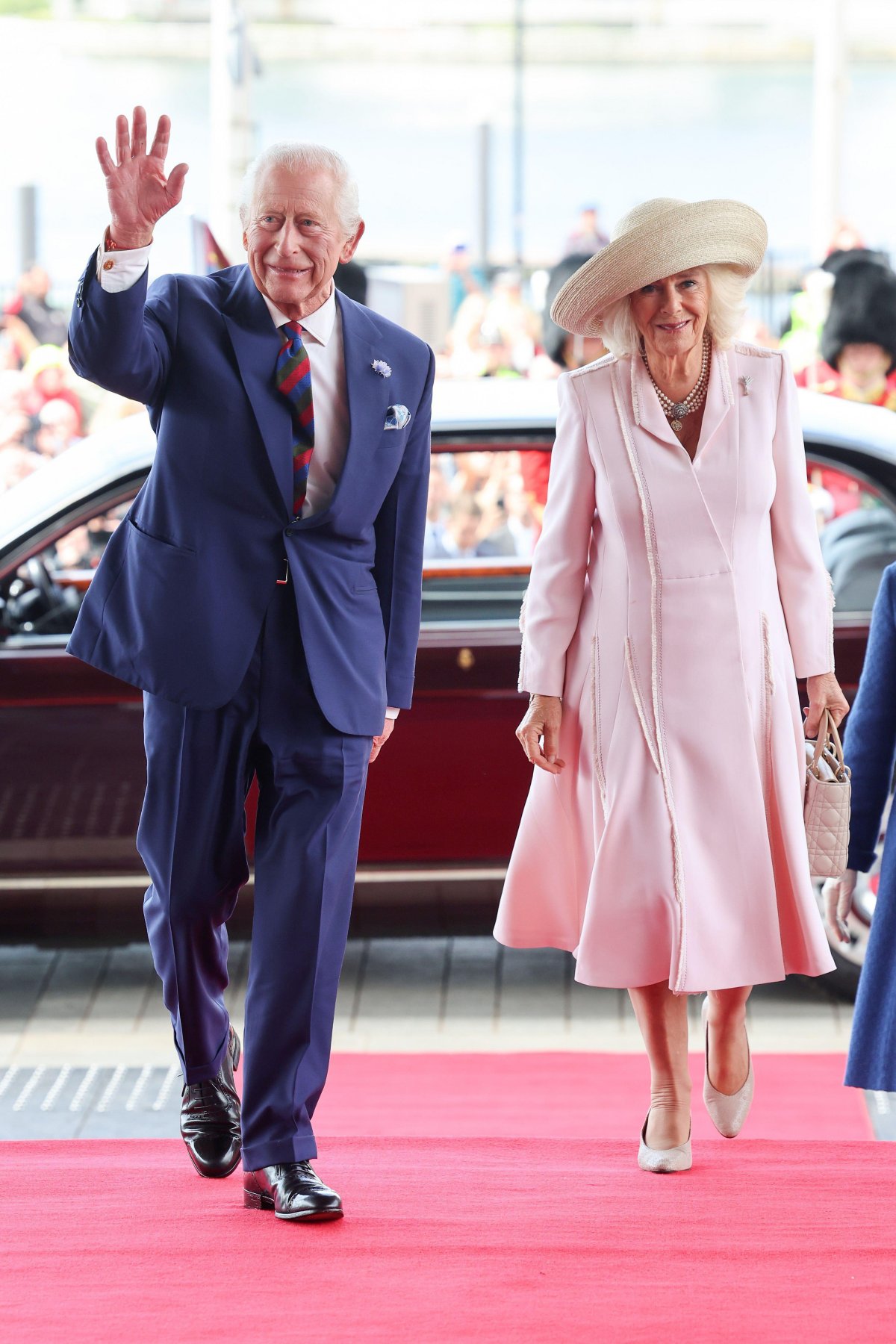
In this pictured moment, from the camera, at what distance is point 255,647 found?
10.5 feet

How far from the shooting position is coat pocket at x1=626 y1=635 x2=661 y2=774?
3.49 meters

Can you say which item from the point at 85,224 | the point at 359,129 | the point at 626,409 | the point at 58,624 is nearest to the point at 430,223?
the point at 359,129

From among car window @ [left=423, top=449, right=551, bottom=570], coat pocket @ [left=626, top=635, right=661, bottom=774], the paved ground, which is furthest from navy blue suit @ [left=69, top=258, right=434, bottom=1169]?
car window @ [left=423, top=449, right=551, bottom=570]

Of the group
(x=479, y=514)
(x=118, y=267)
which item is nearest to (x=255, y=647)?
(x=118, y=267)

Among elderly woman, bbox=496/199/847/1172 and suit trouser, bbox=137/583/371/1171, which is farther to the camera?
elderly woman, bbox=496/199/847/1172

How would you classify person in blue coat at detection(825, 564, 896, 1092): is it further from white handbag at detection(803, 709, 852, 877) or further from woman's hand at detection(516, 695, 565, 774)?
woman's hand at detection(516, 695, 565, 774)

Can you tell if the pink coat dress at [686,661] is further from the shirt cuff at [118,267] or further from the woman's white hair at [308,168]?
the shirt cuff at [118,267]

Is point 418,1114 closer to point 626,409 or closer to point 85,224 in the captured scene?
point 626,409

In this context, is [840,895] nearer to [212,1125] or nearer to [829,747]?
[829,747]

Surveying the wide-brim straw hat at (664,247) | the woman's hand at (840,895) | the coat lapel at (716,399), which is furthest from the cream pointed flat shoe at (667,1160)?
the wide-brim straw hat at (664,247)

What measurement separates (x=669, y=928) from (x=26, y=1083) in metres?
2.00

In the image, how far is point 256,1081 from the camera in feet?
10.2

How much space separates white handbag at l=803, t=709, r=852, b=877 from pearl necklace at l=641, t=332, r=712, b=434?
669 mm

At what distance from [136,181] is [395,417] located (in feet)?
1.97
